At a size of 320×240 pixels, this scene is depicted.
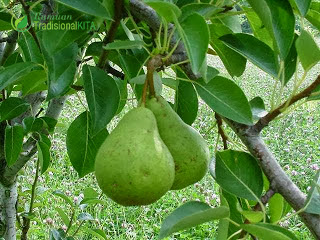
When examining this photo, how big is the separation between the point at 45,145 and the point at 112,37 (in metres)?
0.43

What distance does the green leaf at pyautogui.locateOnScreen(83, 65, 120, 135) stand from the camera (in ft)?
2.53

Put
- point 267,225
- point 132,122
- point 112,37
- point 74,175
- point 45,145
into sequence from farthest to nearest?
point 74,175
point 45,145
point 112,37
point 132,122
point 267,225

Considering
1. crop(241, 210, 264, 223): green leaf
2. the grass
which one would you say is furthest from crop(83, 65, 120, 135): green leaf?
the grass

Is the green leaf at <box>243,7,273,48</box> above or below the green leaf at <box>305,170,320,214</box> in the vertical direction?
above

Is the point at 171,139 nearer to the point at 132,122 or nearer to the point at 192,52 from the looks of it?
the point at 132,122

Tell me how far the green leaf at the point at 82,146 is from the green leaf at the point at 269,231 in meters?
0.41

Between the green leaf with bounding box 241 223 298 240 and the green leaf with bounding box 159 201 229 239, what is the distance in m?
0.04

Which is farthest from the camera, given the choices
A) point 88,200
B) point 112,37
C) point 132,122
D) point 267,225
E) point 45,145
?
point 88,200

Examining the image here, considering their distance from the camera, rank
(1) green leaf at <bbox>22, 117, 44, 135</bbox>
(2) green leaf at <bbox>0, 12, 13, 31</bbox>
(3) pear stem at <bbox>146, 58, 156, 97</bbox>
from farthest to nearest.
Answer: (1) green leaf at <bbox>22, 117, 44, 135</bbox> < (2) green leaf at <bbox>0, 12, 13, 31</bbox> < (3) pear stem at <bbox>146, 58, 156, 97</bbox>

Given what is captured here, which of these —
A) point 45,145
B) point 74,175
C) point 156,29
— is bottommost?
point 74,175

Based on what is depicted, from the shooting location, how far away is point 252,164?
0.75 m

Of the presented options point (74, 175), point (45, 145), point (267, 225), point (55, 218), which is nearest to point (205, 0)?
point (267, 225)

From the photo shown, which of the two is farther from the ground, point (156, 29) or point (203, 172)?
point (156, 29)

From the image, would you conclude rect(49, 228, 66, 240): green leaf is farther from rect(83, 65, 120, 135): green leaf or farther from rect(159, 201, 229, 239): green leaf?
rect(159, 201, 229, 239): green leaf
